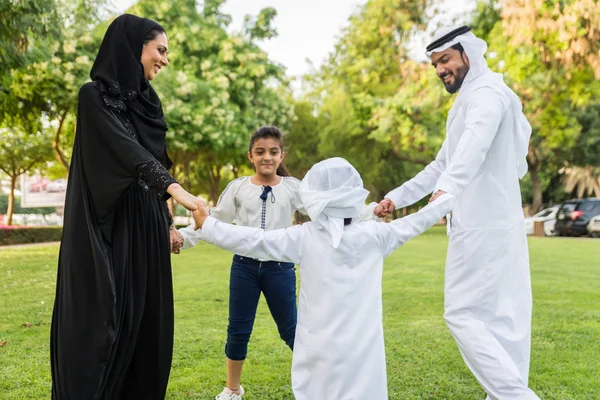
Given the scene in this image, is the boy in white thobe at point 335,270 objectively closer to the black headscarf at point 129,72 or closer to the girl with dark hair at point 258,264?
the black headscarf at point 129,72

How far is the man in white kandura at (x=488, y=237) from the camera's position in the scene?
3.17 metres

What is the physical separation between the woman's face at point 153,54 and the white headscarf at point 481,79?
161cm

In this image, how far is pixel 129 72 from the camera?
2836 mm

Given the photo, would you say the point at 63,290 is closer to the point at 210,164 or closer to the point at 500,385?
the point at 500,385

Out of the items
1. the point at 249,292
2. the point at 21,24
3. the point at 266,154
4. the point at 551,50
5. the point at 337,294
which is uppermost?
the point at 551,50

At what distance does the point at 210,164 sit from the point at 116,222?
28856 mm

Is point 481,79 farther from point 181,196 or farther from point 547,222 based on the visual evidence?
point 547,222

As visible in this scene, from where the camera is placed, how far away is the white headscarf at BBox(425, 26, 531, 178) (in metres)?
3.45

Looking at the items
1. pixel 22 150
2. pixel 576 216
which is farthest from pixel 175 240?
pixel 22 150

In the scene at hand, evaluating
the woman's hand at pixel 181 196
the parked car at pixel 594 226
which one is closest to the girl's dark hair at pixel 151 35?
the woman's hand at pixel 181 196

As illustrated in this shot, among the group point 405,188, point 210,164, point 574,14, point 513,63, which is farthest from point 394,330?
point 210,164

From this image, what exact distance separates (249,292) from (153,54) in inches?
65.6

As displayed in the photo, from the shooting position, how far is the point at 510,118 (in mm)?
3422

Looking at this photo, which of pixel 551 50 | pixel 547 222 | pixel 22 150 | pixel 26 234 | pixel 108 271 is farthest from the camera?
pixel 22 150
